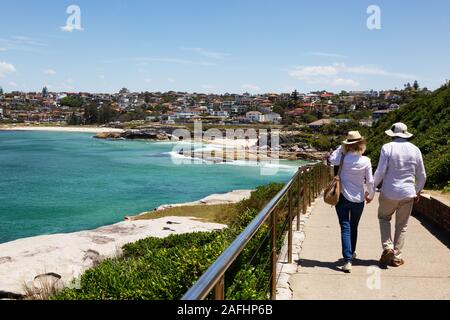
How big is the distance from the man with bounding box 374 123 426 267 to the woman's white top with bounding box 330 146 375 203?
11cm

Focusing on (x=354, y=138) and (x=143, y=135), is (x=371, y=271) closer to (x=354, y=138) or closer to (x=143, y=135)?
(x=354, y=138)

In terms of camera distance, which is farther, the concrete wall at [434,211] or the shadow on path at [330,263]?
the concrete wall at [434,211]

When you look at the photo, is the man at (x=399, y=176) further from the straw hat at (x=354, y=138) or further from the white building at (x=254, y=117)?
the white building at (x=254, y=117)

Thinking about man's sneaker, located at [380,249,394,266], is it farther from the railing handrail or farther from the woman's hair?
the railing handrail

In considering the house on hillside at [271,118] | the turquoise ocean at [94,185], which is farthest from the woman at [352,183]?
the house on hillside at [271,118]

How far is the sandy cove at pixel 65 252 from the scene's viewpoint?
11.6 meters

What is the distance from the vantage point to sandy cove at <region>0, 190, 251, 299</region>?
38.0 feet

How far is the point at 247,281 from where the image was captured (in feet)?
14.7

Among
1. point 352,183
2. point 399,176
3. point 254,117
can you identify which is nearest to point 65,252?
point 352,183

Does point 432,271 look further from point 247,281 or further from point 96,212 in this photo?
point 96,212

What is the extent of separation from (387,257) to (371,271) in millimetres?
401

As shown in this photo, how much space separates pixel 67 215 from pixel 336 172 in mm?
26951
